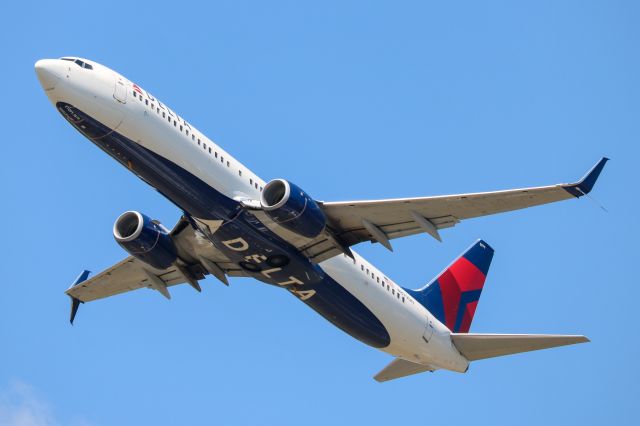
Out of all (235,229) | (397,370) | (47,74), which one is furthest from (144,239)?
(397,370)

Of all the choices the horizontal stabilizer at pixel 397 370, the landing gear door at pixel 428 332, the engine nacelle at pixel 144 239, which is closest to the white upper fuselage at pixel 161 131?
the landing gear door at pixel 428 332

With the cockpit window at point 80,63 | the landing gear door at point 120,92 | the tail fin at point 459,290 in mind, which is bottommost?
the landing gear door at point 120,92

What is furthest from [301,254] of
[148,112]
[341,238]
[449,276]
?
[449,276]

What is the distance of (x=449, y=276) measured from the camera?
4522 cm

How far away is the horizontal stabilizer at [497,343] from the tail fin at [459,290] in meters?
1.91

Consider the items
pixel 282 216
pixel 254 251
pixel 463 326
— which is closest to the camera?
pixel 282 216

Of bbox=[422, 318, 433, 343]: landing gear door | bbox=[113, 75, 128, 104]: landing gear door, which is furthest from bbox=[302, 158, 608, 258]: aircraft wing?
bbox=[113, 75, 128, 104]: landing gear door

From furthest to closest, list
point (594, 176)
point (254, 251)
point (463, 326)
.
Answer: point (463, 326) < point (254, 251) < point (594, 176)

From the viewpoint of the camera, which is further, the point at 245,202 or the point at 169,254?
the point at 169,254

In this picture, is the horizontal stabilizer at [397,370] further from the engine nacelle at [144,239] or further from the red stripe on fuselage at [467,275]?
the engine nacelle at [144,239]

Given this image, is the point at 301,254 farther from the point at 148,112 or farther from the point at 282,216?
the point at 148,112

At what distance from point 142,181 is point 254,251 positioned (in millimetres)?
4624

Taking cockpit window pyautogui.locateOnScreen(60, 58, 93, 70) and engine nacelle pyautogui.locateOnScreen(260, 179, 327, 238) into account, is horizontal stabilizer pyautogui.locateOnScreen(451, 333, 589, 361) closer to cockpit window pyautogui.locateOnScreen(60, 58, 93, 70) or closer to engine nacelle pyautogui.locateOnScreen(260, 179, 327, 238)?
engine nacelle pyautogui.locateOnScreen(260, 179, 327, 238)

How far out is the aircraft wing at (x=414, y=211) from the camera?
107ft
